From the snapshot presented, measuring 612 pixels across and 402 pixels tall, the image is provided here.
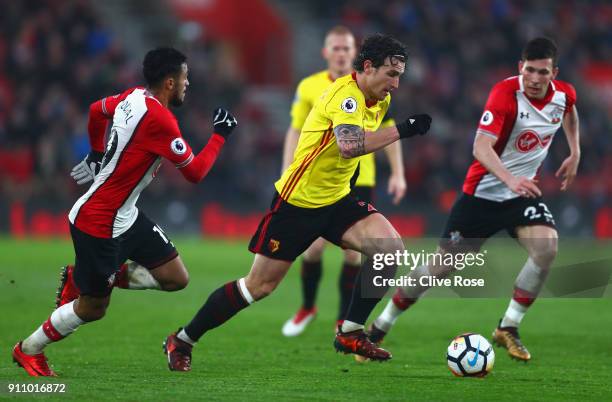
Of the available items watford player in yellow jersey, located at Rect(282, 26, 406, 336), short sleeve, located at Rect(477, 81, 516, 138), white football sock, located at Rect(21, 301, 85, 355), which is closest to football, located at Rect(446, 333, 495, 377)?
short sleeve, located at Rect(477, 81, 516, 138)

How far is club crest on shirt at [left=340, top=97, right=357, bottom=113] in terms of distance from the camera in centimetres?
724

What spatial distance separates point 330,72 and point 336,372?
356 cm

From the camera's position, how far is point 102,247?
728 centimetres

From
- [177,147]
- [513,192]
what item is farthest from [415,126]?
[513,192]

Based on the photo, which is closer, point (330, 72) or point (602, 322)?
point (330, 72)

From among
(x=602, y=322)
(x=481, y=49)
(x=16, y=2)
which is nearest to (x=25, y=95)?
(x=16, y=2)

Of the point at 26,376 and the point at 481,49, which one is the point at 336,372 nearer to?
the point at 26,376

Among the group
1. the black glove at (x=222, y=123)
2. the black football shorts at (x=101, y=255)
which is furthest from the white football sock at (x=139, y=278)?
the black glove at (x=222, y=123)

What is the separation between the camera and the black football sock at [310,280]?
10.5 m

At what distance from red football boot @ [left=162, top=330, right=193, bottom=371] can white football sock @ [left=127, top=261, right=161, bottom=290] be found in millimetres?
426

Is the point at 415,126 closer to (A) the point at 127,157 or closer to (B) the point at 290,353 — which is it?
(A) the point at 127,157

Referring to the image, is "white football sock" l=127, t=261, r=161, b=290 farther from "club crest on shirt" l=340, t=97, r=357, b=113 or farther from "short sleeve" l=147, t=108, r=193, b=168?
"club crest on shirt" l=340, t=97, r=357, b=113

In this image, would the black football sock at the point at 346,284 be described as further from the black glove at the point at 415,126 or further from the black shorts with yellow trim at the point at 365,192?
the black glove at the point at 415,126

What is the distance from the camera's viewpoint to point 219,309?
761 centimetres
